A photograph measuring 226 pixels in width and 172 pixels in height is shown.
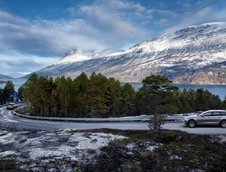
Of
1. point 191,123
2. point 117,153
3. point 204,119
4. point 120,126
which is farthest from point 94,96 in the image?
point 117,153

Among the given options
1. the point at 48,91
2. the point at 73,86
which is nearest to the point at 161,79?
the point at 73,86

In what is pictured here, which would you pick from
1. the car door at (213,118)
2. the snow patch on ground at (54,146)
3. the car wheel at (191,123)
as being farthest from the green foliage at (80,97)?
the snow patch on ground at (54,146)

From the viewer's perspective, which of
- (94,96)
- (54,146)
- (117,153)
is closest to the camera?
(117,153)

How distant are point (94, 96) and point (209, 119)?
38.4 meters

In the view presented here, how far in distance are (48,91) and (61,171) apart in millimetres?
56708

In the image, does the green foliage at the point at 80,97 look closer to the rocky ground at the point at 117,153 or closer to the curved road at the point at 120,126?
the curved road at the point at 120,126

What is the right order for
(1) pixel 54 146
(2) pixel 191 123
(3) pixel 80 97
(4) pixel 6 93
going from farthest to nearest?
1. (4) pixel 6 93
2. (3) pixel 80 97
3. (2) pixel 191 123
4. (1) pixel 54 146

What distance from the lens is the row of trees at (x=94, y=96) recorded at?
206 feet

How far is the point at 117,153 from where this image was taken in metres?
15.0

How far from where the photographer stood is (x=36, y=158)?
1434 centimetres

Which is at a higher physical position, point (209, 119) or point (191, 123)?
point (209, 119)

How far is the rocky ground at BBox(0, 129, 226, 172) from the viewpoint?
13.7m

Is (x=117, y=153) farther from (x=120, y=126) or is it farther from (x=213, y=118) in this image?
(x=120, y=126)

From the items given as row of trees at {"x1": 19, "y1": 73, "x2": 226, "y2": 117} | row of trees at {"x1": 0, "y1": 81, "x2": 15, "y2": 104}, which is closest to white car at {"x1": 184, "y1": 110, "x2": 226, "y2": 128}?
row of trees at {"x1": 19, "y1": 73, "x2": 226, "y2": 117}
